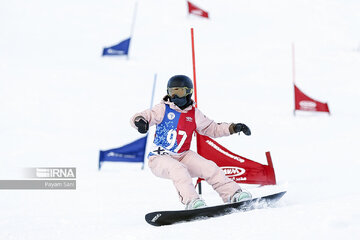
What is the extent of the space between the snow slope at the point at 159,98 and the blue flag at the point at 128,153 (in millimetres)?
244

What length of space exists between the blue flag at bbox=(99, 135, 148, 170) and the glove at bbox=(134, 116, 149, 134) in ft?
11.6

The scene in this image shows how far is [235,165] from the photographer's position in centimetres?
439

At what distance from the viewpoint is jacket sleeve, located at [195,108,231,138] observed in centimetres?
388

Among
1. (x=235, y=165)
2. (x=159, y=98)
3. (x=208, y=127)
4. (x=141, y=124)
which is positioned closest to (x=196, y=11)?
(x=159, y=98)

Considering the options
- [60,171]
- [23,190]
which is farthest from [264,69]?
[23,190]

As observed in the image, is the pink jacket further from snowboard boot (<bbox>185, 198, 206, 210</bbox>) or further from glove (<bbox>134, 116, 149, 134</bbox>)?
snowboard boot (<bbox>185, 198, 206, 210</bbox>)

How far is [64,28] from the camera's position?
1969 cm

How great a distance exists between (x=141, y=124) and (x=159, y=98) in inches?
318

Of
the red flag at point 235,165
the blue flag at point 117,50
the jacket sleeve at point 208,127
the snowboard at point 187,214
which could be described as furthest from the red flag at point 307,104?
the blue flag at point 117,50

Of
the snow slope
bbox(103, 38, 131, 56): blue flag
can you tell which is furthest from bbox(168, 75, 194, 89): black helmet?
bbox(103, 38, 131, 56): blue flag

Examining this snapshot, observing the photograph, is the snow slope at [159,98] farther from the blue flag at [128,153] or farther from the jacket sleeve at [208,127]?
the jacket sleeve at [208,127]

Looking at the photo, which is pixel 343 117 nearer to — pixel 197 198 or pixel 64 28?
pixel 197 198

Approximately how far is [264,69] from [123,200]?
10.6m

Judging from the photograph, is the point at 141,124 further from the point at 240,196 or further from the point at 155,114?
the point at 240,196
